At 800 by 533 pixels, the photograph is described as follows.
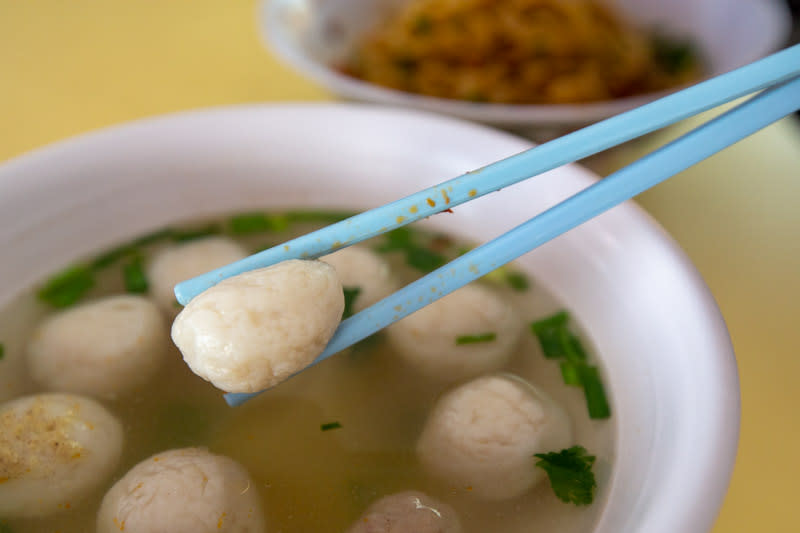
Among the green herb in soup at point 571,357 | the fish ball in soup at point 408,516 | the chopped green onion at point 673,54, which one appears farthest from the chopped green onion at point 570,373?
the chopped green onion at point 673,54

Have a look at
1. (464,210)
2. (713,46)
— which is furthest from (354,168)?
(713,46)

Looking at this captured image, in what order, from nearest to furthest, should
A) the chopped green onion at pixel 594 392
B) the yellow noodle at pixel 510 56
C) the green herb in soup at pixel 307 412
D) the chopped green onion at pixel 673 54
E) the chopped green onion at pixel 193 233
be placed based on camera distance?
1. the green herb in soup at pixel 307 412
2. the chopped green onion at pixel 594 392
3. the chopped green onion at pixel 193 233
4. the yellow noodle at pixel 510 56
5. the chopped green onion at pixel 673 54

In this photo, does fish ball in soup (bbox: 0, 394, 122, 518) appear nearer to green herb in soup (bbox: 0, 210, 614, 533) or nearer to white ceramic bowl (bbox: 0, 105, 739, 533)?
green herb in soup (bbox: 0, 210, 614, 533)

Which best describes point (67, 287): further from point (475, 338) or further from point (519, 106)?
point (519, 106)

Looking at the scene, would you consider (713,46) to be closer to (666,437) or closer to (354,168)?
(354,168)

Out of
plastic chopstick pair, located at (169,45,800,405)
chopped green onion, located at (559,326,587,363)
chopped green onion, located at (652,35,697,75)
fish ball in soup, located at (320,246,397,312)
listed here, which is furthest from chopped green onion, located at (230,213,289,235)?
chopped green onion, located at (652,35,697,75)

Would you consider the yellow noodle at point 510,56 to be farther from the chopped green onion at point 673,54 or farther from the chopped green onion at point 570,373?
the chopped green onion at point 570,373

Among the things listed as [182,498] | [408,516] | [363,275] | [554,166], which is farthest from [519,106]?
[182,498]
